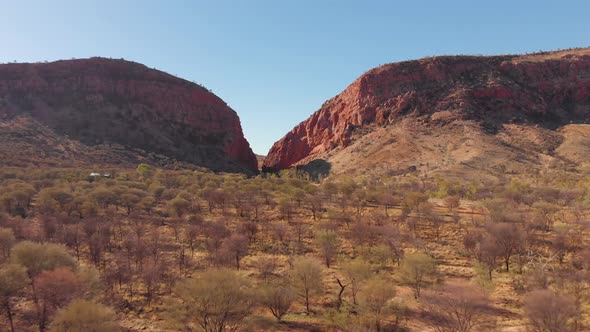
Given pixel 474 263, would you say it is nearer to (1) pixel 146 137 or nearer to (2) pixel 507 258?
(2) pixel 507 258

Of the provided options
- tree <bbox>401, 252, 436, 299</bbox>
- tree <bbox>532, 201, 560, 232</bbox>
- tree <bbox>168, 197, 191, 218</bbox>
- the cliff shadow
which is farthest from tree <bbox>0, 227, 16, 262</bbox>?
the cliff shadow

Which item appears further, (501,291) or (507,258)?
(507,258)

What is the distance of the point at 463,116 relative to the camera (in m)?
69.5

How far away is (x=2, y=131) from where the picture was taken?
58.0 metres

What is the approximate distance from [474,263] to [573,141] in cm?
5448

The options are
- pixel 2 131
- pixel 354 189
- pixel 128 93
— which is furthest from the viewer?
pixel 128 93

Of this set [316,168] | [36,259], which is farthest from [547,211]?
[316,168]

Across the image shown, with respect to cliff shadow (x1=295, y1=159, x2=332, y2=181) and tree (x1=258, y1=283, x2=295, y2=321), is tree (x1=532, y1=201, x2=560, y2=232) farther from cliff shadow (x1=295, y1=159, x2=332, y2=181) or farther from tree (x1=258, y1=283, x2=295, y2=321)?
cliff shadow (x1=295, y1=159, x2=332, y2=181)

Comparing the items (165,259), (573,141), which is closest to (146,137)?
(165,259)

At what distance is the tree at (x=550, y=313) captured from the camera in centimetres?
1153

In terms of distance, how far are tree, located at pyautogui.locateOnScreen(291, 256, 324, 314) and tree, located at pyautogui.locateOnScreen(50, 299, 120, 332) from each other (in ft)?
24.5

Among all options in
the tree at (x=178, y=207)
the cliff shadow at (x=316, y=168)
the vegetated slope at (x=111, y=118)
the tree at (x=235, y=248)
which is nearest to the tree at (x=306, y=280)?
the tree at (x=235, y=248)

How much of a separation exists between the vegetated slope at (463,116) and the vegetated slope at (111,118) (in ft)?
77.9

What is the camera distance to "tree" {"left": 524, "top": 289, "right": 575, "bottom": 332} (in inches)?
454
